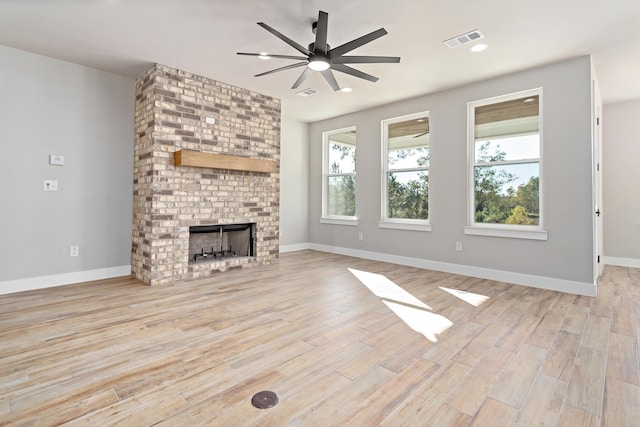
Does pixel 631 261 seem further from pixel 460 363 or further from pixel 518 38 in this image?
pixel 460 363

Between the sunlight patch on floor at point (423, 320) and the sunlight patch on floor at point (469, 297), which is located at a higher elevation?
the sunlight patch on floor at point (469, 297)

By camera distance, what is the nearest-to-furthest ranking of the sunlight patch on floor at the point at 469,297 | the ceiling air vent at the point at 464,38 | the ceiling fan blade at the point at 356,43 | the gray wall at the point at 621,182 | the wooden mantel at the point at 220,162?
1. the ceiling fan blade at the point at 356,43
2. the ceiling air vent at the point at 464,38
3. the sunlight patch on floor at the point at 469,297
4. the wooden mantel at the point at 220,162
5. the gray wall at the point at 621,182

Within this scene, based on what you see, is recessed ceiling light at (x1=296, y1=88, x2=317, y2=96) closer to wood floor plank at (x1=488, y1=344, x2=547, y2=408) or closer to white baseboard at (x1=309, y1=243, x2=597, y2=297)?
white baseboard at (x1=309, y1=243, x2=597, y2=297)

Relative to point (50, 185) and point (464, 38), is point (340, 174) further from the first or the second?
point (50, 185)

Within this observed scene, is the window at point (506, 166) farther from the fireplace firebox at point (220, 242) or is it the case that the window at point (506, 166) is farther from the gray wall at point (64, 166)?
the gray wall at point (64, 166)

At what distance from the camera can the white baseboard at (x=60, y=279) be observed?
3655 mm

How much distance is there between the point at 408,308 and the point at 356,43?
256 cm

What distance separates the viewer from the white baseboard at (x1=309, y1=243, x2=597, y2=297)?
12.4ft

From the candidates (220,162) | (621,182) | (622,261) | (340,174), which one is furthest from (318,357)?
(621,182)

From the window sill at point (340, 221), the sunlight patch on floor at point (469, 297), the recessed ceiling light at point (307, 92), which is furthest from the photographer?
the window sill at point (340, 221)

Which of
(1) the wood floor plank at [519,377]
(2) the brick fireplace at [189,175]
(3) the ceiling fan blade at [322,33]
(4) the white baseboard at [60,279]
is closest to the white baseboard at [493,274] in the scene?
(1) the wood floor plank at [519,377]

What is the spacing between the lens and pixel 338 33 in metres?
3.28

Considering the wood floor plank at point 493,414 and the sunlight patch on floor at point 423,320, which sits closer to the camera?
the wood floor plank at point 493,414

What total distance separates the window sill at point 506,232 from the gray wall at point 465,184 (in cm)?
6
